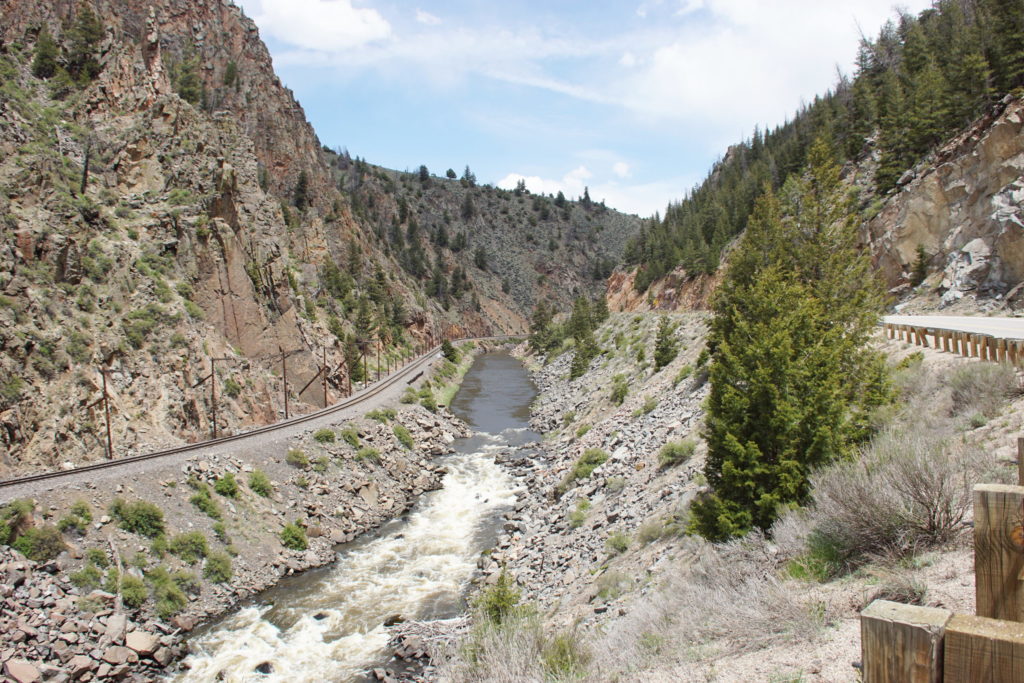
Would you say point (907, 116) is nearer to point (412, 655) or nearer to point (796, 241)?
point (796, 241)

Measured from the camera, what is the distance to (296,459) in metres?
27.4

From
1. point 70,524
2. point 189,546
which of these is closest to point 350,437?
point 189,546

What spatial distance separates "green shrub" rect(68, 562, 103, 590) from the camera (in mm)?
16547

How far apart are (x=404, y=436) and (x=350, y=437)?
15.3 ft

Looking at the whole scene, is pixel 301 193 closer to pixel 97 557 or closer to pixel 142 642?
pixel 97 557

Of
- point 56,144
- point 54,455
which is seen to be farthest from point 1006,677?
point 56,144

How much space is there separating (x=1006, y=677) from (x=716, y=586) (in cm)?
667

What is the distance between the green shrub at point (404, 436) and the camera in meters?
36.0

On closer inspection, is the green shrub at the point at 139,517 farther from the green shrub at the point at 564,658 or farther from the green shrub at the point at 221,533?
the green shrub at the point at 564,658

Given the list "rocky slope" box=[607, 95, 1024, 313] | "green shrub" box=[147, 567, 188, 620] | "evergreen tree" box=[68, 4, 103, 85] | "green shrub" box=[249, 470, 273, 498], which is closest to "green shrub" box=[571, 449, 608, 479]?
"green shrub" box=[249, 470, 273, 498]

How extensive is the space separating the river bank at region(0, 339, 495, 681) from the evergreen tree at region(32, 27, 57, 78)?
29.4 meters

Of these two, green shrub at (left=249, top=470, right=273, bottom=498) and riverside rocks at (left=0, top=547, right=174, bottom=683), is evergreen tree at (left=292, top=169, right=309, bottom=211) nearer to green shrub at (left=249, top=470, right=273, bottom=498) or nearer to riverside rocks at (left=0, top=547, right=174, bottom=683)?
green shrub at (left=249, top=470, right=273, bottom=498)

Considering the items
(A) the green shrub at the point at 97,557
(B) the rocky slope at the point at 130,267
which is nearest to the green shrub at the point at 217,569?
(A) the green shrub at the point at 97,557

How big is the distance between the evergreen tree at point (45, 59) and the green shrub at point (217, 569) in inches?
1385
